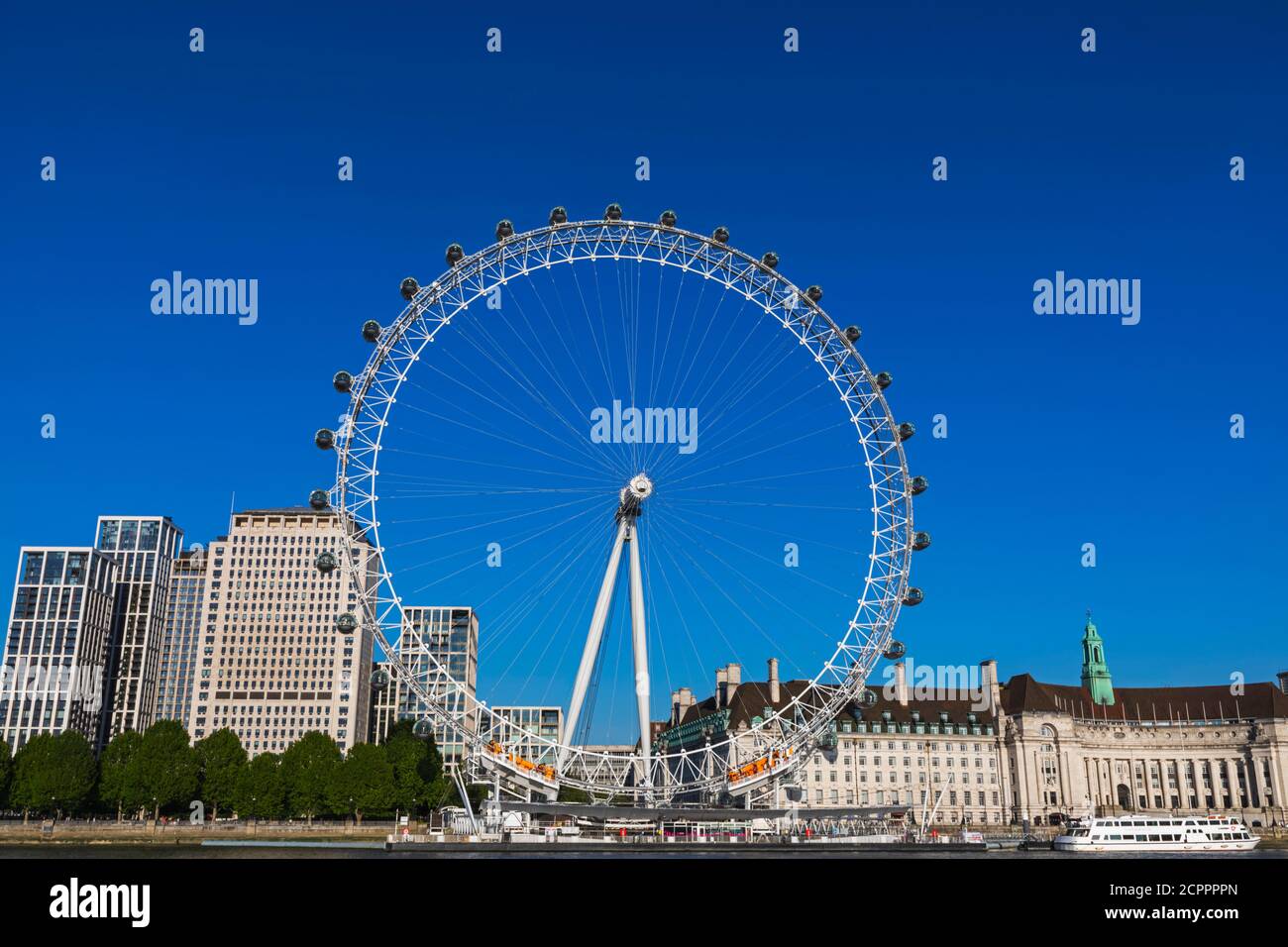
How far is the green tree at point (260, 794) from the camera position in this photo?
112m

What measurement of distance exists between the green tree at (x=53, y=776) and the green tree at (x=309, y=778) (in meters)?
20.1

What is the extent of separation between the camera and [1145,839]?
3516 inches

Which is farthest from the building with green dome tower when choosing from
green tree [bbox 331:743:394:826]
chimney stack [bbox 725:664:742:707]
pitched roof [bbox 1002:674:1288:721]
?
green tree [bbox 331:743:394:826]

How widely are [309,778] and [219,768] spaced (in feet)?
37.5

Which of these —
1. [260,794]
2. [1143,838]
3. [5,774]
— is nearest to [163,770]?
[260,794]

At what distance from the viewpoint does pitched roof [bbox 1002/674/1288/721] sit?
491ft

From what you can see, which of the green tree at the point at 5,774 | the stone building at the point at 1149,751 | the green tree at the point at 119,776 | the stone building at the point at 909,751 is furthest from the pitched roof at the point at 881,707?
the green tree at the point at 5,774

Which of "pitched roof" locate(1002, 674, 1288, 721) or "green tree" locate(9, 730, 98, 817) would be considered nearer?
"green tree" locate(9, 730, 98, 817)

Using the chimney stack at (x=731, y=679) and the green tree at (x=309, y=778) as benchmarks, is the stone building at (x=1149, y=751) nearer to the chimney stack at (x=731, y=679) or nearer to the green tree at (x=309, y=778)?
the chimney stack at (x=731, y=679)

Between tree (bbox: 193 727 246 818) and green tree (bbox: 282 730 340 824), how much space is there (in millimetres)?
5120

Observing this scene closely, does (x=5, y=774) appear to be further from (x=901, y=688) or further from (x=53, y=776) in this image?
(x=901, y=688)

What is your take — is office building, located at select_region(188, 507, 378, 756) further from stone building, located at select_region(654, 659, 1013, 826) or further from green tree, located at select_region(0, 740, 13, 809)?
stone building, located at select_region(654, 659, 1013, 826)
